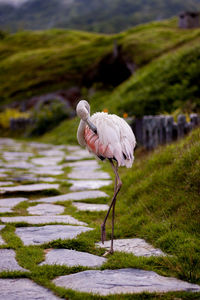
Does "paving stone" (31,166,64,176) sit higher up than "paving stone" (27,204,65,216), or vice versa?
"paving stone" (31,166,64,176)

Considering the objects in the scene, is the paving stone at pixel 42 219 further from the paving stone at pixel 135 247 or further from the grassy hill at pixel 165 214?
the paving stone at pixel 135 247

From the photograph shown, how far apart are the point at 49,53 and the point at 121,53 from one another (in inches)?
703

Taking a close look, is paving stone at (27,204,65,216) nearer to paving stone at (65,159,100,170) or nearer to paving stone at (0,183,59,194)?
paving stone at (0,183,59,194)

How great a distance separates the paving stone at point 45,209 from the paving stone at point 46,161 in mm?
3948

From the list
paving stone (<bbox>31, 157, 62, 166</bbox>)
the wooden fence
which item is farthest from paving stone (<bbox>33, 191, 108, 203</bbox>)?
paving stone (<bbox>31, 157, 62, 166</bbox>)

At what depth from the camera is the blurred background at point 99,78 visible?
1180cm

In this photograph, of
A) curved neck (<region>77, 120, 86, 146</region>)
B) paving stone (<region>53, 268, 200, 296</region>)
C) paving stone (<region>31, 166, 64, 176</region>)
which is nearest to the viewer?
paving stone (<region>53, 268, 200, 296</region>)

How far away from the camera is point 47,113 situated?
21.0 metres

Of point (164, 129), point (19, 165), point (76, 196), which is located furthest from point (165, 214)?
point (19, 165)

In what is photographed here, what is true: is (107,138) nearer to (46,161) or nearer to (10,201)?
(10,201)

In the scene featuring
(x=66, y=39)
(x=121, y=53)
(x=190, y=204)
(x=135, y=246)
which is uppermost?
(x=66, y=39)

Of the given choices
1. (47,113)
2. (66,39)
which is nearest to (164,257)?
(47,113)

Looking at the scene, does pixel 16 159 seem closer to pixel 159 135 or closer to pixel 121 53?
pixel 159 135

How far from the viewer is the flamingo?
11.4 ft
